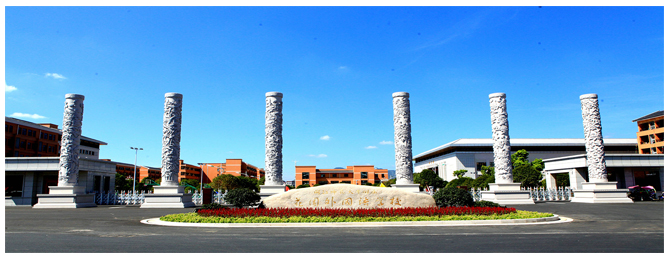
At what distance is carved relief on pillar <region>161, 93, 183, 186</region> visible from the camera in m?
21.1

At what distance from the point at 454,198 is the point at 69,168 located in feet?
66.2

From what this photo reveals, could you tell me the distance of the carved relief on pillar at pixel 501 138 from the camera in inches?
835

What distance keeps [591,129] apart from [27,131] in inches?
2288

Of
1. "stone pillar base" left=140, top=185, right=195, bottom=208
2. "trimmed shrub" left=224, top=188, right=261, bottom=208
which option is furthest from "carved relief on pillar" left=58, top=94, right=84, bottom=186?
"trimmed shrub" left=224, top=188, right=261, bottom=208

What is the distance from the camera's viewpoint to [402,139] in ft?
69.9

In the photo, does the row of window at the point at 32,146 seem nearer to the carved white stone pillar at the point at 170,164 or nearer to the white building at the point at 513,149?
the carved white stone pillar at the point at 170,164

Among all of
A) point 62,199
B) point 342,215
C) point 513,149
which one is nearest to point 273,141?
point 342,215

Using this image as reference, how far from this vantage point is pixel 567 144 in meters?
66.2

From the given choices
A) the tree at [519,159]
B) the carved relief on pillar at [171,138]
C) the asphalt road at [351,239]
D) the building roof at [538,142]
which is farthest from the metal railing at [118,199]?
the building roof at [538,142]

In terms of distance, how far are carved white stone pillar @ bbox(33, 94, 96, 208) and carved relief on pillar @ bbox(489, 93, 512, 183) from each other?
2210cm

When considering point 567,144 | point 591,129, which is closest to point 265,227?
point 591,129

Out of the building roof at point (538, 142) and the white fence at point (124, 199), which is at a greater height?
the building roof at point (538, 142)

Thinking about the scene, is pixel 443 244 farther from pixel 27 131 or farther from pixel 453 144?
pixel 453 144

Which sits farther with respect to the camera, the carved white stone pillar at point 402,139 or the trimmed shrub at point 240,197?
the carved white stone pillar at point 402,139
